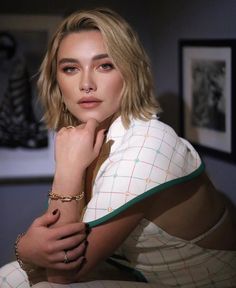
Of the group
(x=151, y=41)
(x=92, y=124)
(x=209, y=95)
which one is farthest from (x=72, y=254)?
(x=151, y=41)

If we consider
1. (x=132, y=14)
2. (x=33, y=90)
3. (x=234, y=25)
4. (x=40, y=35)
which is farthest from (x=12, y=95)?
(x=234, y=25)

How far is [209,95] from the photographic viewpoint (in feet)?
5.44

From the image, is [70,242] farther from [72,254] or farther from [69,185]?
[69,185]

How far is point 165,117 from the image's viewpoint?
212 centimetres

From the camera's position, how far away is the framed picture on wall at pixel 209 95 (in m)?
1.52

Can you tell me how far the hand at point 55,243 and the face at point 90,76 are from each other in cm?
31

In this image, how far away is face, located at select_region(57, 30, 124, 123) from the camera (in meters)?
1.26

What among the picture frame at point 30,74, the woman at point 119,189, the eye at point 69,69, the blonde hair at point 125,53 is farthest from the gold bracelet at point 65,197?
the picture frame at point 30,74

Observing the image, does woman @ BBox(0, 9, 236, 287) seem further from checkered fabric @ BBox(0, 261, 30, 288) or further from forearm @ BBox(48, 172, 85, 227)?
checkered fabric @ BBox(0, 261, 30, 288)

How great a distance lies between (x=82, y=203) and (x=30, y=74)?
1135mm

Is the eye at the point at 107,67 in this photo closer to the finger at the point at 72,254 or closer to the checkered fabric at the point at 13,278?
the finger at the point at 72,254

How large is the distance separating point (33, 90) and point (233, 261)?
1.26 meters

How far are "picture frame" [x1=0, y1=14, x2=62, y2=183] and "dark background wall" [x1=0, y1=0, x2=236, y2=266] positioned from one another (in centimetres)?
4

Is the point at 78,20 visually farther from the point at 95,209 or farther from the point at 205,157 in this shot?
the point at 205,157
